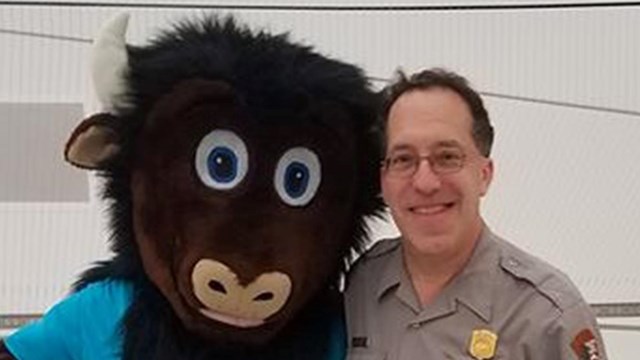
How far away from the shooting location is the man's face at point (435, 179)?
1160 mm

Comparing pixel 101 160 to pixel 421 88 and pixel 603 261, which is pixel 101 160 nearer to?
pixel 421 88

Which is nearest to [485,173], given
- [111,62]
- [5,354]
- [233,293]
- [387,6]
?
[233,293]

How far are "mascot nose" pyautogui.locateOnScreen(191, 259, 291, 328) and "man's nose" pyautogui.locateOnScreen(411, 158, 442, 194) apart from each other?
17 centimetres

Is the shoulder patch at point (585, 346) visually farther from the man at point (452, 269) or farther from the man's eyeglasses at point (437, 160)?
the man's eyeglasses at point (437, 160)

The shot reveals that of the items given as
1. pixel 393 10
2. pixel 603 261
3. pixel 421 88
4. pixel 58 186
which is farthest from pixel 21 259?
pixel 421 88

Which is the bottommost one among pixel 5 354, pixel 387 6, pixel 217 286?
pixel 5 354

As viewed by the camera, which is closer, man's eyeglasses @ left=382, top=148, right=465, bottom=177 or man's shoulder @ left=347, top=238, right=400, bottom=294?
man's eyeglasses @ left=382, top=148, right=465, bottom=177

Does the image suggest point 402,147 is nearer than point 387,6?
Yes

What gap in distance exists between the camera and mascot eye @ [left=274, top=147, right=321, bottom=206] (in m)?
1.25

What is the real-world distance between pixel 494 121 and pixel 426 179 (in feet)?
6.58

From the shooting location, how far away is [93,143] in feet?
4.37

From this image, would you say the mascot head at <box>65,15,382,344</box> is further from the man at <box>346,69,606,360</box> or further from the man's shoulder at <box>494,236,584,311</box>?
the man's shoulder at <box>494,236,584,311</box>

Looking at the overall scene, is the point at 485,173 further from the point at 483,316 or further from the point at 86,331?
the point at 86,331

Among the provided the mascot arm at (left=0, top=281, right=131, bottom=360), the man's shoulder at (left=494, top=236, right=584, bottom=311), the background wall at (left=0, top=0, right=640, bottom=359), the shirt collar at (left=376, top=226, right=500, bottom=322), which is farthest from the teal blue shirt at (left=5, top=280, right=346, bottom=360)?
the background wall at (left=0, top=0, right=640, bottom=359)
